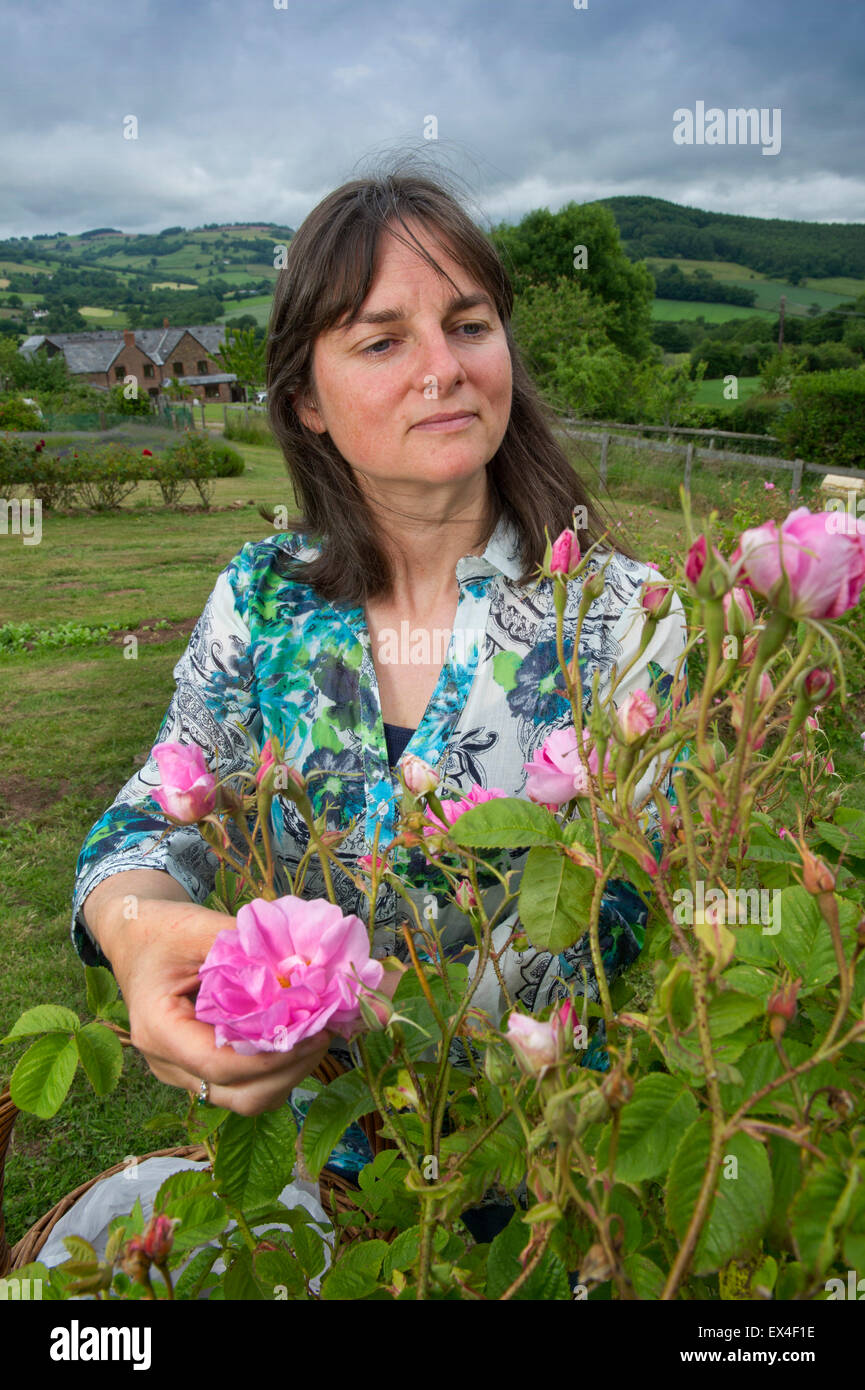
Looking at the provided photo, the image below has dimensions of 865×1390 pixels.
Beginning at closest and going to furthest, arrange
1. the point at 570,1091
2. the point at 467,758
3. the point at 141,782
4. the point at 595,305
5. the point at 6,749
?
the point at 570,1091 → the point at 141,782 → the point at 467,758 → the point at 6,749 → the point at 595,305

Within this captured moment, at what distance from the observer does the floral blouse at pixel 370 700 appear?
1415mm

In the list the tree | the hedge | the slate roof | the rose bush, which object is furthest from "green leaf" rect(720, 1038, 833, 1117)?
the slate roof

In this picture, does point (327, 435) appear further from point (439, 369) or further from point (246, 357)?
point (246, 357)

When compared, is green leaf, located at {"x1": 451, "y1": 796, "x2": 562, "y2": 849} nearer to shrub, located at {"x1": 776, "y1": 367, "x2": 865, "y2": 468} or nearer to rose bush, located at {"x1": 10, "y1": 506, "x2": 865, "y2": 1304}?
rose bush, located at {"x1": 10, "y1": 506, "x2": 865, "y2": 1304}

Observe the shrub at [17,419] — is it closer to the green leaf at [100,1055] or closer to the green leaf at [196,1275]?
the green leaf at [100,1055]

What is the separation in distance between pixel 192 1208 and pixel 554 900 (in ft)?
1.23

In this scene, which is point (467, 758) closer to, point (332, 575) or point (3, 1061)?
point (332, 575)

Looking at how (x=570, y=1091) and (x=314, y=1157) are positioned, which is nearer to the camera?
(x=570, y=1091)

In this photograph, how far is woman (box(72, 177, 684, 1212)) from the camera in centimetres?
136

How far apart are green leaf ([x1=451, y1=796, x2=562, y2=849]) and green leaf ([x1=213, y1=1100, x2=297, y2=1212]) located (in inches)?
9.9

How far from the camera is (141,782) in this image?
1353mm
